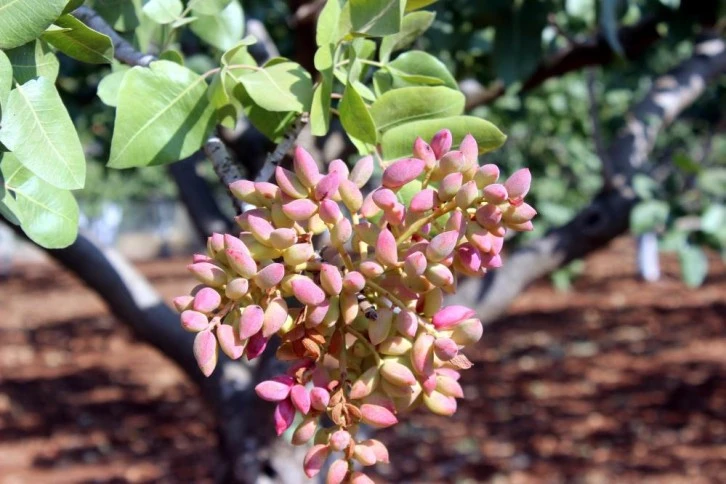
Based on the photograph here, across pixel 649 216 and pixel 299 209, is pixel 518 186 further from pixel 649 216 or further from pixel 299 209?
pixel 649 216

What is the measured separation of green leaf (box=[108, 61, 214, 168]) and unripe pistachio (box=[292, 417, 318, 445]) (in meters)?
0.25

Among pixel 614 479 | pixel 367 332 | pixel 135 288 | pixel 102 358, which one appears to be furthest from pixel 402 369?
pixel 102 358

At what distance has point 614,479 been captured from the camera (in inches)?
181

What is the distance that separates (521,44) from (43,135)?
1.22 metres

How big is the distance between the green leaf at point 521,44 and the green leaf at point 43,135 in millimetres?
1175

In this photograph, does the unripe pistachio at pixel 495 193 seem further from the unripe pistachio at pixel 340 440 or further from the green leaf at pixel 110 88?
the green leaf at pixel 110 88

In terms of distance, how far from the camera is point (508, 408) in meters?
6.11

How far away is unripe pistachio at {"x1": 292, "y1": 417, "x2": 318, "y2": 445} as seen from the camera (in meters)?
0.67

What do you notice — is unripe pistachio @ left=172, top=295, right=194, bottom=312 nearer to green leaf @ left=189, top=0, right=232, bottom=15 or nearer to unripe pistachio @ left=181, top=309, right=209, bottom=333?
unripe pistachio @ left=181, top=309, right=209, bottom=333

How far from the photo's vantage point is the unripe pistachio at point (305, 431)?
672 millimetres

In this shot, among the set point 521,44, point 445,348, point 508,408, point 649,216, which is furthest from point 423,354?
point 508,408

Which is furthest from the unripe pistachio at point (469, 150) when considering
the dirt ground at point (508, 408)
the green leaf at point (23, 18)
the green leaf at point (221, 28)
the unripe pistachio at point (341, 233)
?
the dirt ground at point (508, 408)

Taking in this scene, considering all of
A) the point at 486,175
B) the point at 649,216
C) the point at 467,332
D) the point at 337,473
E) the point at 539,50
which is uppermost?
the point at 486,175

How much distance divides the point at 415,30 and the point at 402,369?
40 centimetres
